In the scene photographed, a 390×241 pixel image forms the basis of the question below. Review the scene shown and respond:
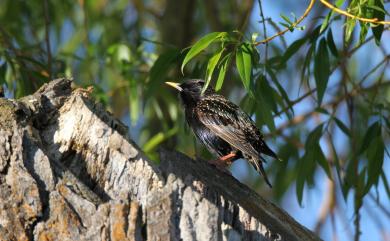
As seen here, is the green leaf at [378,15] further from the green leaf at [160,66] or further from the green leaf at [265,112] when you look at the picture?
the green leaf at [160,66]

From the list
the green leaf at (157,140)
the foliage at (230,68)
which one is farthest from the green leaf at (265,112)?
the green leaf at (157,140)

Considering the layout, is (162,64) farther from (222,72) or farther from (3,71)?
(222,72)

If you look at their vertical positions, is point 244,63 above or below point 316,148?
below

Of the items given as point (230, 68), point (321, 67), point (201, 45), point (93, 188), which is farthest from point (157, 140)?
point (93, 188)

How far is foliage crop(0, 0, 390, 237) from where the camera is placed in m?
5.36

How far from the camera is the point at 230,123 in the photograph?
6211 millimetres

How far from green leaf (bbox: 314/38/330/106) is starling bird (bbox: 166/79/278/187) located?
66 cm

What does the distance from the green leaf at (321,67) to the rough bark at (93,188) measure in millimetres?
1690

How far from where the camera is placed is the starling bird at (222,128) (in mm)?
5996

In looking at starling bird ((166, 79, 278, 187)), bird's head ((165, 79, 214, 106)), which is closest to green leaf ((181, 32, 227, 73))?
starling bird ((166, 79, 278, 187))

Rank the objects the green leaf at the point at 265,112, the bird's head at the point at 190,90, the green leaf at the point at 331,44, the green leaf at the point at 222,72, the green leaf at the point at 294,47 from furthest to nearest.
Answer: the bird's head at the point at 190,90 < the green leaf at the point at 294,47 < the green leaf at the point at 331,44 < the green leaf at the point at 265,112 < the green leaf at the point at 222,72

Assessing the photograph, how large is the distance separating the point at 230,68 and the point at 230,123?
1023 millimetres

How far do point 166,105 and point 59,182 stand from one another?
529cm

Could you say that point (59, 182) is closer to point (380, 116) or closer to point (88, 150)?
point (88, 150)
